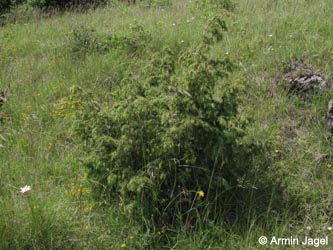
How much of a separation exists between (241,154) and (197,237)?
727 mm

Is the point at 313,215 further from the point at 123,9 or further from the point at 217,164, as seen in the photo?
the point at 123,9

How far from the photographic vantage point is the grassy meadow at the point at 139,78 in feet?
9.95

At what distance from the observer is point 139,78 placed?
5.18 metres

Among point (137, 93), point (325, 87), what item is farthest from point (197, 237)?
point (325, 87)

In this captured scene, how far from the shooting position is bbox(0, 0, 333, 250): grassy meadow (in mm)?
3031
